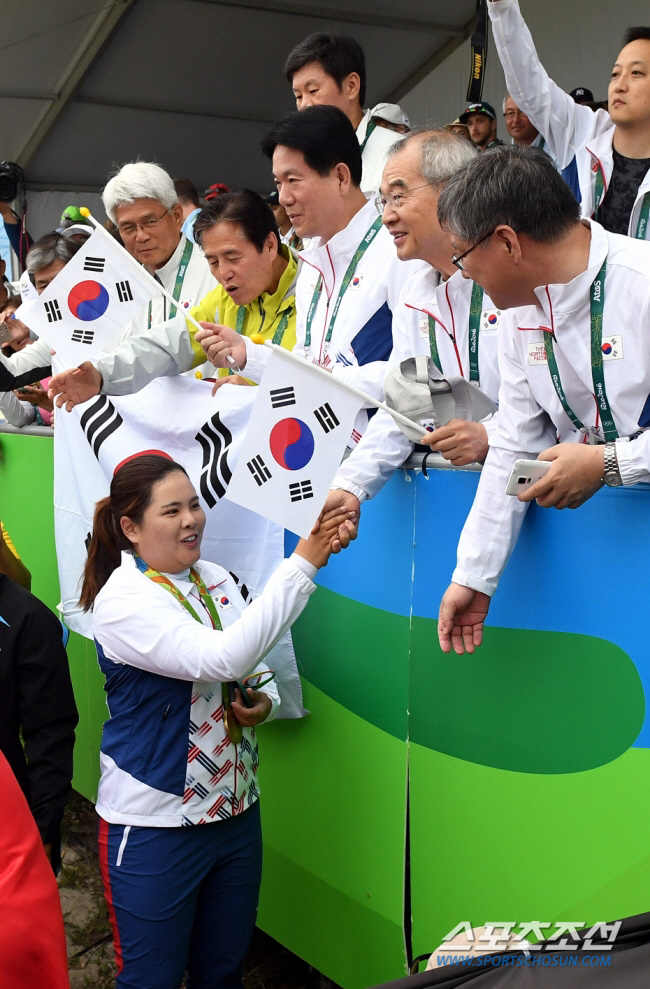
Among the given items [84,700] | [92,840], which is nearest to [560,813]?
[84,700]

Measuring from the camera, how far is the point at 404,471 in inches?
99.9

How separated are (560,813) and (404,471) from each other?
2.91ft

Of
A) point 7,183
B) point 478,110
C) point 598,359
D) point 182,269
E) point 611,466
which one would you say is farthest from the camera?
point 7,183

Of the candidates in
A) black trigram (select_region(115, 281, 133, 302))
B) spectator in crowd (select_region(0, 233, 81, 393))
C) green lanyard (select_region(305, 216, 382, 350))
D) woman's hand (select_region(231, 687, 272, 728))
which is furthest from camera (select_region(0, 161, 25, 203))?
woman's hand (select_region(231, 687, 272, 728))

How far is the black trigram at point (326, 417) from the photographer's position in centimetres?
228

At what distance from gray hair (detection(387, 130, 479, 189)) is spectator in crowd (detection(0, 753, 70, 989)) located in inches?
72.5

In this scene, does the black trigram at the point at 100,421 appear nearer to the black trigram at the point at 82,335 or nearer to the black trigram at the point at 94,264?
the black trigram at the point at 82,335

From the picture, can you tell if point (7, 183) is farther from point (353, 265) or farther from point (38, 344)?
point (353, 265)

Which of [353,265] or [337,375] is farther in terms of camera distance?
[353,265]

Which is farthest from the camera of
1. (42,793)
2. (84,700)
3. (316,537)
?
(84,700)

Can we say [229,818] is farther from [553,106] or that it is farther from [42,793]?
[553,106]

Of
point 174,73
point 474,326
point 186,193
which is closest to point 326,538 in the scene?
point 474,326

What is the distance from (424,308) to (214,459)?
100 cm

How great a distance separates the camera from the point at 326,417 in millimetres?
2291
